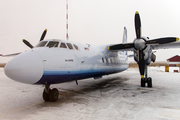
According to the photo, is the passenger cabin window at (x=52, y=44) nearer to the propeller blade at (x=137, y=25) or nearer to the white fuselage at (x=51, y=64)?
the white fuselage at (x=51, y=64)

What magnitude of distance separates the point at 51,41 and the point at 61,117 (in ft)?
11.6

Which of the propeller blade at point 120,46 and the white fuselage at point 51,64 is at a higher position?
the propeller blade at point 120,46

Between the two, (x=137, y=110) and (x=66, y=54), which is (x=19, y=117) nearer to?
(x=66, y=54)

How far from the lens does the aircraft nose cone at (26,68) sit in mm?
4492

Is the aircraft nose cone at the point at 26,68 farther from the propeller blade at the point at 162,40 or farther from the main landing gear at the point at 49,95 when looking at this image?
the propeller blade at the point at 162,40

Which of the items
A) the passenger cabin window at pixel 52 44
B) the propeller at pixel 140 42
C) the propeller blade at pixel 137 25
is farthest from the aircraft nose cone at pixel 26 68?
the propeller blade at pixel 137 25

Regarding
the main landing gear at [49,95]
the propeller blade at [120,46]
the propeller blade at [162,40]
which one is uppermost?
the propeller blade at [162,40]

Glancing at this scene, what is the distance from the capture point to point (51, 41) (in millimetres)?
6227

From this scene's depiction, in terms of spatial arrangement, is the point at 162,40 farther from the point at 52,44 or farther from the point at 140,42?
the point at 52,44

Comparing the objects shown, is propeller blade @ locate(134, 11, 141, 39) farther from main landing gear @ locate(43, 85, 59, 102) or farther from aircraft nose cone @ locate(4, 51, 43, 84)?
aircraft nose cone @ locate(4, 51, 43, 84)

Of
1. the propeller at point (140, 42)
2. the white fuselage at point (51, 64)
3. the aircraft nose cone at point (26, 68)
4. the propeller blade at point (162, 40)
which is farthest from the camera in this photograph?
the propeller at point (140, 42)

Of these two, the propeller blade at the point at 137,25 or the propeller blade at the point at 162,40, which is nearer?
the propeller blade at the point at 162,40

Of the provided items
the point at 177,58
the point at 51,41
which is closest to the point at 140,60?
the point at 51,41

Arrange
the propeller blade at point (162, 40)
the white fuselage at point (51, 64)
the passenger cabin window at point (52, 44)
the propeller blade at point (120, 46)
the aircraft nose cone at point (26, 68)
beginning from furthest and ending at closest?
the propeller blade at point (120, 46), the propeller blade at point (162, 40), the passenger cabin window at point (52, 44), the white fuselage at point (51, 64), the aircraft nose cone at point (26, 68)
